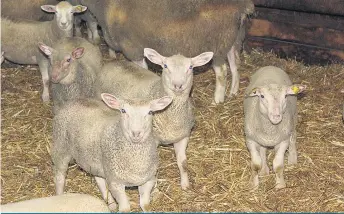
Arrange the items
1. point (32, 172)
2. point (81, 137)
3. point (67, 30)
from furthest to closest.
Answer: point (67, 30) < point (32, 172) < point (81, 137)

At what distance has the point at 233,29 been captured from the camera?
6906 millimetres

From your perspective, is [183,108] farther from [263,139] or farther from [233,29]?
[233,29]

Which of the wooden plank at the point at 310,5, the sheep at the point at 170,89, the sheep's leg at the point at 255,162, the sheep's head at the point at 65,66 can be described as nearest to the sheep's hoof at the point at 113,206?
the sheep at the point at 170,89

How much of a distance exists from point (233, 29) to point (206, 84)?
1.27 metres

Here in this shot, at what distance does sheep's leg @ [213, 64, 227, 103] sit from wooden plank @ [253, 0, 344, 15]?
1.63 m

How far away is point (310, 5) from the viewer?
816 cm

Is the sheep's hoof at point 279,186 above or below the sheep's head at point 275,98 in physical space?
below

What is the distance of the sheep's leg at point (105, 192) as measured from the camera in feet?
18.2

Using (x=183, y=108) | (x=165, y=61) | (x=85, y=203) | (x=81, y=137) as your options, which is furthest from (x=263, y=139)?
(x=85, y=203)

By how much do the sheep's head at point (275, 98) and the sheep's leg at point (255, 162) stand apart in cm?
44

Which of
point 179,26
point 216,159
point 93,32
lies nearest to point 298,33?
point 179,26

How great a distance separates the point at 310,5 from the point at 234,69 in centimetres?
138

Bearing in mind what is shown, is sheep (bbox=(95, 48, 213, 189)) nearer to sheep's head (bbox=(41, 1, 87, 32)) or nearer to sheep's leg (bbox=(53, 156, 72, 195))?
sheep's leg (bbox=(53, 156, 72, 195))

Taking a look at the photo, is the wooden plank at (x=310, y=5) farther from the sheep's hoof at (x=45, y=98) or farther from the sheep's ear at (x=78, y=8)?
the sheep's hoof at (x=45, y=98)
